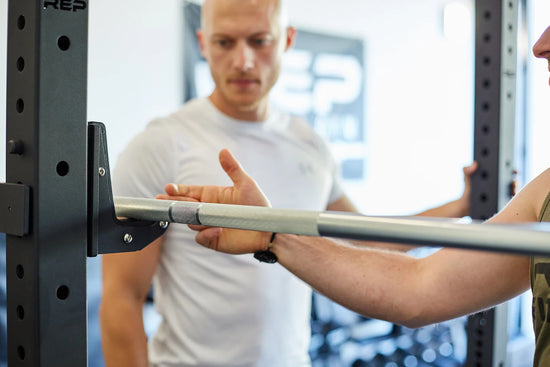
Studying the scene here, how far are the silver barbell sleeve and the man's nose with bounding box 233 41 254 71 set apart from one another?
69cm

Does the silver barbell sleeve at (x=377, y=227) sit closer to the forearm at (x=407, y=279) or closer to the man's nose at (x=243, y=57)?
the forearm at (x=407, y=279)

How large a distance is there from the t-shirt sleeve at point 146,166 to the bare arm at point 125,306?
126 mm

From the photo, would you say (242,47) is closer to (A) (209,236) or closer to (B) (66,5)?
(A) (209,236)

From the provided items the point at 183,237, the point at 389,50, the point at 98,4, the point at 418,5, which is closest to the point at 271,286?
the point at 183,237

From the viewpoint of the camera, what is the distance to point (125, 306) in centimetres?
121

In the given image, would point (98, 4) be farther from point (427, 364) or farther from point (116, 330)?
point (427, 364)

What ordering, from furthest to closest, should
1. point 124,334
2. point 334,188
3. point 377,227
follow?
1. point 334,188
2. point 124,334
3. point 377,227

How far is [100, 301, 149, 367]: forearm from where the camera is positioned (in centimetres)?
120

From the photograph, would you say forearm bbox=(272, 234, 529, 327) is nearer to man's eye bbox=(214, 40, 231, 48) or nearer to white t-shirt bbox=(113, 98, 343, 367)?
white t-shirt bbox=(113, 98, 343, 367)

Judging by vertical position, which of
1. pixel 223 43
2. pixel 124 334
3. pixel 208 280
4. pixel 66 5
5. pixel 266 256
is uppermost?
pixel 223 43

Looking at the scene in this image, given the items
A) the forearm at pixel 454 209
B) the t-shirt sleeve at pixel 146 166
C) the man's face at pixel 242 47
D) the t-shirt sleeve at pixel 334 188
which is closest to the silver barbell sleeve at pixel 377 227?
the t-shirt sleeve at pixel 146 166

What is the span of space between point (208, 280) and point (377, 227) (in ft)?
2.59

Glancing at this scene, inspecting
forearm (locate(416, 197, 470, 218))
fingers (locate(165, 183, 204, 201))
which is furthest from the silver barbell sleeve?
forearm (locate(416, 197, 470, 218))

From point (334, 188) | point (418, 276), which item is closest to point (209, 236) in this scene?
point (418, 276)
